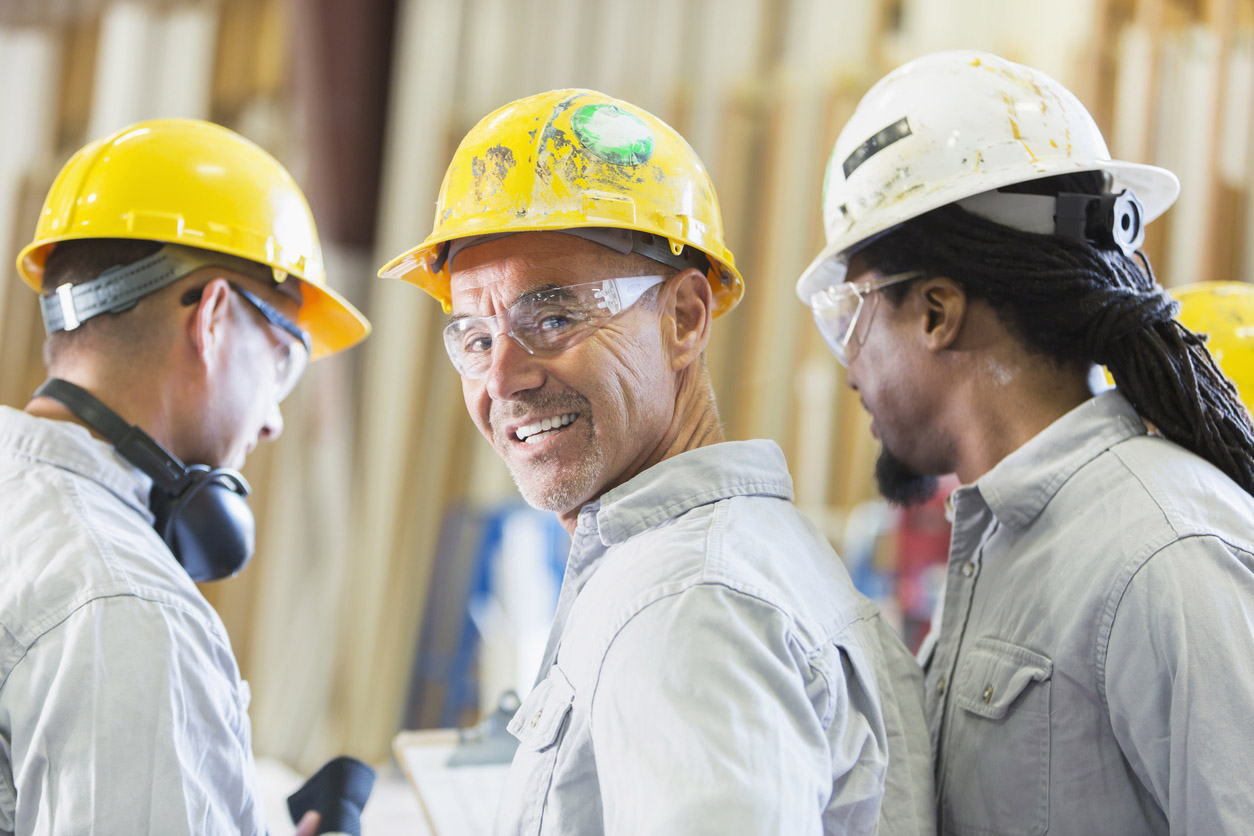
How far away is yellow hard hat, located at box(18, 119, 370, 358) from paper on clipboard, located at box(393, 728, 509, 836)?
51.5 inches

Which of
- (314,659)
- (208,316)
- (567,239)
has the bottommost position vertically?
(314,659)

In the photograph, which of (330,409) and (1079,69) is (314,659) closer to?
(330,409)

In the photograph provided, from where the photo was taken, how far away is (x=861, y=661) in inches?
60.1

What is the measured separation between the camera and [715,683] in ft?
4.14

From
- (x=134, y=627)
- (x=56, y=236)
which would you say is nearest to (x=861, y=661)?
(x=134, y=627)

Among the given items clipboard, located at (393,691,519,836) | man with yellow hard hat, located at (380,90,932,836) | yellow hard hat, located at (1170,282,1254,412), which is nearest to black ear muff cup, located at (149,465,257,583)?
man with yellow hard hat, located at (380,90,932,836)

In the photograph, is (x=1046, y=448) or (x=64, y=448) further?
(x=64, y=448)

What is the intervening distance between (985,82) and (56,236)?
207 centimetres

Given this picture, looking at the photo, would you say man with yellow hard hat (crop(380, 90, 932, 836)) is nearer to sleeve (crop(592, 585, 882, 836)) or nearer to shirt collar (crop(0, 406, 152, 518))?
sleeve (crop(592, 585, 882, 836))

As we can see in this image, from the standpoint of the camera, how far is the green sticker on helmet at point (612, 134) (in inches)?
74.0

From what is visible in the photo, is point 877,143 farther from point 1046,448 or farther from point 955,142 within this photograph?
point 1046,448

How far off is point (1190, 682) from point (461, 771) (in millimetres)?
Answer: 1851

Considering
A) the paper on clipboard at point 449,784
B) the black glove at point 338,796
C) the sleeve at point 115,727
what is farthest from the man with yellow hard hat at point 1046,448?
the sleeve at point 115,727

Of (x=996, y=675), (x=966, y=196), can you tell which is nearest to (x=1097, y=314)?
(x=966, y=196)
